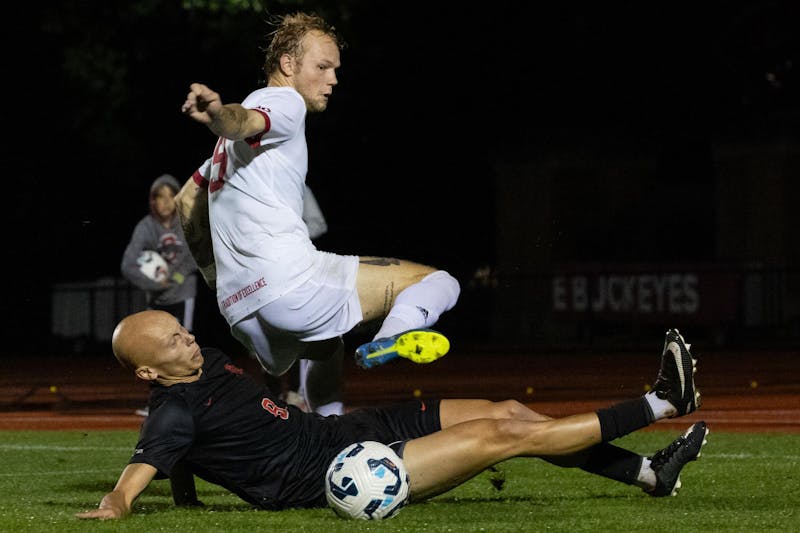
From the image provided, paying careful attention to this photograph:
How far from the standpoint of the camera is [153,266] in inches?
503

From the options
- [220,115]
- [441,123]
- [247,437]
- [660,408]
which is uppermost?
[441,123]

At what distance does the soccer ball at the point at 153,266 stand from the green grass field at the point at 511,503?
96.6 inches

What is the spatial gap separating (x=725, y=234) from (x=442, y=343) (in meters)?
22.5

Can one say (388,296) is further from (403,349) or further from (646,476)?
(646,476)

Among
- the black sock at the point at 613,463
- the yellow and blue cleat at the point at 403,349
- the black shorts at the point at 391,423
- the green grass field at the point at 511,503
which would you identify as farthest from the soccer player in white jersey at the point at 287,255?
the black sock at the point at 613,463

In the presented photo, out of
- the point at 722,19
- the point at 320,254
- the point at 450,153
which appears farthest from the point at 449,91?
the point at 320,254

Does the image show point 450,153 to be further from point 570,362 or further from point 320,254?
point 320,254

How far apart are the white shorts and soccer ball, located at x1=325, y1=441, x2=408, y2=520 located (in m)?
0.66

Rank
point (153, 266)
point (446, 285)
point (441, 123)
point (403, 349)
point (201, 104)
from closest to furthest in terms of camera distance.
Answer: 1. point (201, 104)
2. point (403, 349)
3. point (446, 285)
4. point (153, 266)
5. point (441, 123)

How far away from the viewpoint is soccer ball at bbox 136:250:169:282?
41.9ft

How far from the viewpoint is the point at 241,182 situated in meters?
7.12

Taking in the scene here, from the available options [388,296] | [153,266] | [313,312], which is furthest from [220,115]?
[153,266]

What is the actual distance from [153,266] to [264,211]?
5.90 m

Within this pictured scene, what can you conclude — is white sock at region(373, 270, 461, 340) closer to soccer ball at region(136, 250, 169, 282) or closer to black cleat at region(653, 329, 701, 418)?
black cleat at region(653, 329, 701, 418)
